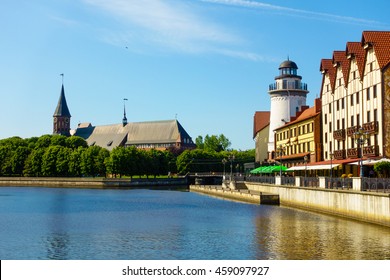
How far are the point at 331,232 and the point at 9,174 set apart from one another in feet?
506

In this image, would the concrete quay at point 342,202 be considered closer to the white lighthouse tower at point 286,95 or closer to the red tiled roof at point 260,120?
the white lighthouse tower at point 286,95

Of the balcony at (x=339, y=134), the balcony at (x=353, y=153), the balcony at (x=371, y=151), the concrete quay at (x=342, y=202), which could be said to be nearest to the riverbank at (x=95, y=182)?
the balcony at (x=339, y=134)

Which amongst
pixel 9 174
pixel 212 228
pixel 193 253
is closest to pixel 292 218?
pixel 212 228

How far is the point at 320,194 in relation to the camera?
5956 centimetres

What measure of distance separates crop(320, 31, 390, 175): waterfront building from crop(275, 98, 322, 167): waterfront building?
239 cm

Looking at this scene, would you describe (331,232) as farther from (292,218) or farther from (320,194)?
(320,194)

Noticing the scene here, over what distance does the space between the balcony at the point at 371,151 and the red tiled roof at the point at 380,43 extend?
9393 mm

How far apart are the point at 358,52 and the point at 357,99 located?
6.24 meters

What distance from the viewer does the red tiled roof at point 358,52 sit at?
72.3 metres

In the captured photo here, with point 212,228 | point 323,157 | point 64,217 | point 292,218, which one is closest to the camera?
point 212,228

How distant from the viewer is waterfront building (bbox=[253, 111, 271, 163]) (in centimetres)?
13375

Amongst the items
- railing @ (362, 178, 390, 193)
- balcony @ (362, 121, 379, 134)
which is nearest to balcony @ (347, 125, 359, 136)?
balcony @ (362, 121, 379, 134)

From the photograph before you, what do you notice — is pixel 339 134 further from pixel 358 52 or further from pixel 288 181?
pixel 358 52

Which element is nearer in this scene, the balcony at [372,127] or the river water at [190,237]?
the river water at [190,237]
